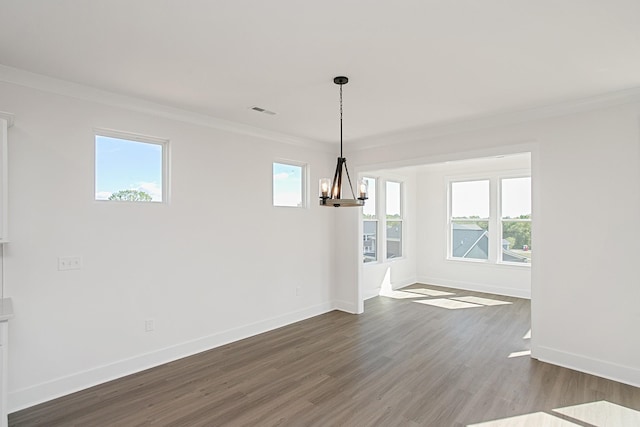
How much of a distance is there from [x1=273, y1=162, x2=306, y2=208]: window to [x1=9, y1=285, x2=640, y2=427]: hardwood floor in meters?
1.88

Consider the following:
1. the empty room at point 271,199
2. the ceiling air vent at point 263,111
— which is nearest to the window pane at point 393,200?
the empty room at point 271,199

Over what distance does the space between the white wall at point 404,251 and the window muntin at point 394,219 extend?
0.10m

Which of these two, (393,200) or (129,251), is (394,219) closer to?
(393,200)

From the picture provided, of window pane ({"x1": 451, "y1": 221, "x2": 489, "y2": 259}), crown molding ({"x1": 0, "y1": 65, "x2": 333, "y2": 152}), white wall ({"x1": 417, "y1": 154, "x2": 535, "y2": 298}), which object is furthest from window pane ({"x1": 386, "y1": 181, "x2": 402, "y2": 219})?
crown molding ({"x1": 0, "y1": 65, "x2": 333, "y2": 152})

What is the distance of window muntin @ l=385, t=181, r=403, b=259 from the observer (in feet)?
24.0

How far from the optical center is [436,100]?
3.51 metres

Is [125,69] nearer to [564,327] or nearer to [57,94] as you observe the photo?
[57,94]

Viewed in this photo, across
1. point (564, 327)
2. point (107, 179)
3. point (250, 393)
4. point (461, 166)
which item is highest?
point (461, 166)

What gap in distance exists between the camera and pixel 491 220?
23.1ft

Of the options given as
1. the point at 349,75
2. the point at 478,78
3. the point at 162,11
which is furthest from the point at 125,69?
the point at 478,78

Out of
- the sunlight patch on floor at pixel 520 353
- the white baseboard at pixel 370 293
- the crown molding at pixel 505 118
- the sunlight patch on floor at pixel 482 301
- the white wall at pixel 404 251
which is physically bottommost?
the sunlight patch on floor at pixel 520 353

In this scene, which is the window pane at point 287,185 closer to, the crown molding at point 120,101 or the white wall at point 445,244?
the crown molding at point 120,101

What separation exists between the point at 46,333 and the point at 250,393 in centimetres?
182

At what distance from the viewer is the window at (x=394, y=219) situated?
7.33 meters
